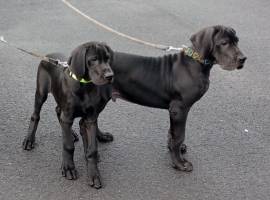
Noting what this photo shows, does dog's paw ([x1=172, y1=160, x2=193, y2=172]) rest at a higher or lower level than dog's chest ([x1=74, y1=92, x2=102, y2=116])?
lower

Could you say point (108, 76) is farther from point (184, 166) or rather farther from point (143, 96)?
point (184, 166)

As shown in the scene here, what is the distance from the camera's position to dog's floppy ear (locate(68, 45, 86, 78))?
148 inches

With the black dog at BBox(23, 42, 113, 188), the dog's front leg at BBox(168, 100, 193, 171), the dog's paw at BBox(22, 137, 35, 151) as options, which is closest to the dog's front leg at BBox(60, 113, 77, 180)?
the black dog at BBox(23, 42, 113, 188)

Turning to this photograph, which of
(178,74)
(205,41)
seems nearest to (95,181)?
(178,74)

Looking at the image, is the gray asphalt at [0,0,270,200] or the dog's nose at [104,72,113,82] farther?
the gray asphalt at [0,0,270,200]

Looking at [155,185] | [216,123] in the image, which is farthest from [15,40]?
[155,185]

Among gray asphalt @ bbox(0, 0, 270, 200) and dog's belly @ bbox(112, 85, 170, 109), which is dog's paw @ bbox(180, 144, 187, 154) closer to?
gray asphalt @ bbox(0, 0, 270, 200)

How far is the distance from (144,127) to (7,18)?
4.45 meters

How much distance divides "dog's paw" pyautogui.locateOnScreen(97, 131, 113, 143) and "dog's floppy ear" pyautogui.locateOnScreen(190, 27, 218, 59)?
1406 mm

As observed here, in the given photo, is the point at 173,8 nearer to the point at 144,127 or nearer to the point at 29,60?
the point at 29,60

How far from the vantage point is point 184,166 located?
15.1 feet

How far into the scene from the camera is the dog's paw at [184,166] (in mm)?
4586

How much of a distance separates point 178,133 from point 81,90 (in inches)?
42.1

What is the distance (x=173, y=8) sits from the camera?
31.9 feet
